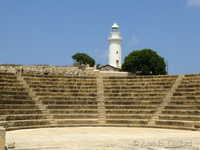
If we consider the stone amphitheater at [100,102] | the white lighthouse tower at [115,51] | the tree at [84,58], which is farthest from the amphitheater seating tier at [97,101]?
the tree at [84,58]

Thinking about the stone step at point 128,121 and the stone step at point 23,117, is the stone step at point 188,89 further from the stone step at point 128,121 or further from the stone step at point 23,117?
the stone step at point 23,117

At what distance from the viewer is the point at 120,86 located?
20422 mm

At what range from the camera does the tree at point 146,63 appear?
56.8 m

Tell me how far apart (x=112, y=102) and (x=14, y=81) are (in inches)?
252

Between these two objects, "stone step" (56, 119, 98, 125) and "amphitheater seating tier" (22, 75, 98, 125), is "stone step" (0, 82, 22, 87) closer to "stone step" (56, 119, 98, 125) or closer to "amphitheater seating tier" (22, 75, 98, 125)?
"amphitheater seating tier" (22, 75, 98, 125)

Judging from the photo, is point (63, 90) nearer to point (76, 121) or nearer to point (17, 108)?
point (76, 121)

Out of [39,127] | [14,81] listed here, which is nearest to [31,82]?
[14,81]

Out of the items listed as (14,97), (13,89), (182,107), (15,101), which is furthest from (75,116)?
(182,107)

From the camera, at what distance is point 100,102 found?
735 inches

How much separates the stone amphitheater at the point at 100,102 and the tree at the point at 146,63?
36.3m

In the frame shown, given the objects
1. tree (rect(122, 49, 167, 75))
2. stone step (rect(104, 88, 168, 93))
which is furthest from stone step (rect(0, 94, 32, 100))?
tree (rect(122, 49, 167, 75))

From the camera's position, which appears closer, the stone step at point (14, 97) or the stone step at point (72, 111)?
the stone step at point (14, 97)

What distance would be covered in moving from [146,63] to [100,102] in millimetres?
40039

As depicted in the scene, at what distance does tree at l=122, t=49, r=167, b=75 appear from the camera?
5684cm
